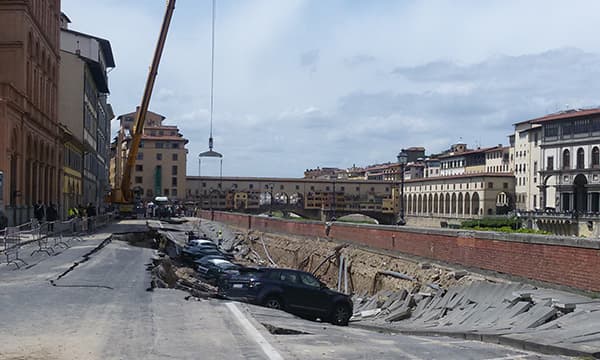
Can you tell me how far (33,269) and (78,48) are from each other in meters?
59.0

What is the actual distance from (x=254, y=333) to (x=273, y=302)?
7230 mm

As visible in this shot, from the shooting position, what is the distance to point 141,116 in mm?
59750

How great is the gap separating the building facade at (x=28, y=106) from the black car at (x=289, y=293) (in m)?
21.2

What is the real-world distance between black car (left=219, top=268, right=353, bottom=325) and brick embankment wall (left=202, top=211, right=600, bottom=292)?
4447 mm

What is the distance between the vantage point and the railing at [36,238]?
23984 millimetres

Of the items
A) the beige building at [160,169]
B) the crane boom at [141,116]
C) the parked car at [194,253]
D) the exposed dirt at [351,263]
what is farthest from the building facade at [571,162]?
the beige building at [160,169]

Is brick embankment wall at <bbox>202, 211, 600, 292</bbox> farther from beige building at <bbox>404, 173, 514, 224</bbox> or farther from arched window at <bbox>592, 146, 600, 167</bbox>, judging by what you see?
beige building at <bbox>404, 173, 514, 224</bbox>

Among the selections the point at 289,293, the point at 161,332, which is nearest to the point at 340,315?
the point at 289,293

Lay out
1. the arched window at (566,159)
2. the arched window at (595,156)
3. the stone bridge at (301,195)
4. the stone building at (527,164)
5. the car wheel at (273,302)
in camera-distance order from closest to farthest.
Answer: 1. the car wheel at (273,302)
2. the arched window at (595,156)
3. the arched window at (566,159)
4. the stone building at (527,164)
5. the stone bridge at (301,195)

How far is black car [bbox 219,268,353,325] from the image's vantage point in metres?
18.9

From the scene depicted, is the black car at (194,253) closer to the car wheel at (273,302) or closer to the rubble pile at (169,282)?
the rubble pile at (169,282)

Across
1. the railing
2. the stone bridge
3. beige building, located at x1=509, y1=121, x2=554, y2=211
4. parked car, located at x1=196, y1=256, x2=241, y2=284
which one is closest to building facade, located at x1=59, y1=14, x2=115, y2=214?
the railing

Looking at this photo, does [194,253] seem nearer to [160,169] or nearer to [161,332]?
[161,332]

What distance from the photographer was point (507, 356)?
10.6 meters
